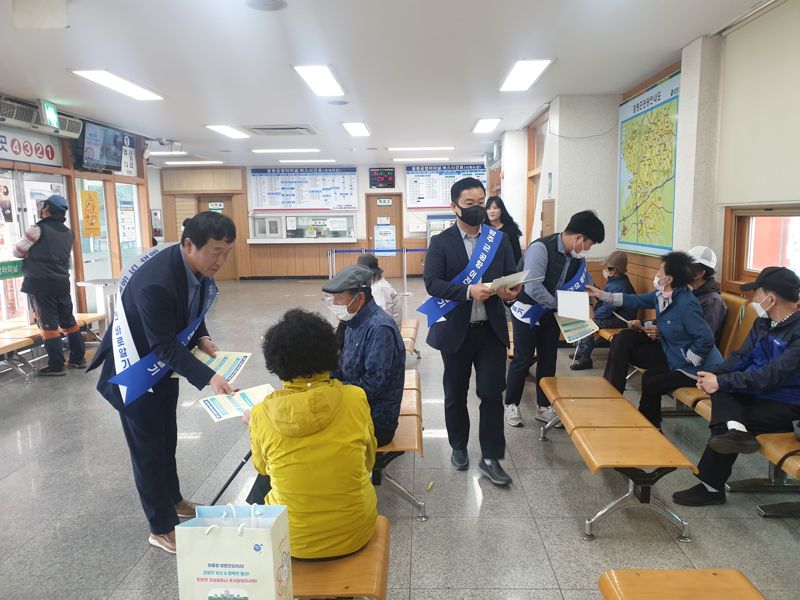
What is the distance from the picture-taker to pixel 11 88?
5281 mm

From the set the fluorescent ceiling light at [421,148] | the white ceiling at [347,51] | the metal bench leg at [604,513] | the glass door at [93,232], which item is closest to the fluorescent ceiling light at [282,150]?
the fluorescent ceiling light at [421,148]

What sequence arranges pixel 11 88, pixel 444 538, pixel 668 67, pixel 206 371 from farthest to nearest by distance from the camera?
pixel 11 88, pixel 668 67, pixel 444 538, pixel 206 371

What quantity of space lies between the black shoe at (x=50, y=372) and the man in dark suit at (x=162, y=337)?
3.67m

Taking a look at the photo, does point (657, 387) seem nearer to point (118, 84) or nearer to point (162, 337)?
point (162, 337)

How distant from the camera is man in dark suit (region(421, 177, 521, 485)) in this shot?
2.81 m

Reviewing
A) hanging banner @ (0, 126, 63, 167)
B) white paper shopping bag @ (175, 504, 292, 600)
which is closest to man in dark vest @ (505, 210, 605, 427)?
white paper shopping bag @ (175, 504, 292, 600)

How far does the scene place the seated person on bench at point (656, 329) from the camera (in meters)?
3.59

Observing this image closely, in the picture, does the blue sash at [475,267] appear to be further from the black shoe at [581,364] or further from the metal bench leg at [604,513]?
the black shoe at [581,364]

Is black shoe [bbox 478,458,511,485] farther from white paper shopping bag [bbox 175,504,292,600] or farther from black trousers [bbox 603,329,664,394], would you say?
white paper shopping bag [bbox 175,504,292,600]

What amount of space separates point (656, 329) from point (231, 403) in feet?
10.3

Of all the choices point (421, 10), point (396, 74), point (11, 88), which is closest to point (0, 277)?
point (11, 88)

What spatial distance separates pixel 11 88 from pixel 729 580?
22.6 feet

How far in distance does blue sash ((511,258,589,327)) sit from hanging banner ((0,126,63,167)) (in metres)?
5.73

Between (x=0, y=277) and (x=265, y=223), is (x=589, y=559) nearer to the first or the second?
(x=0, y=277)
